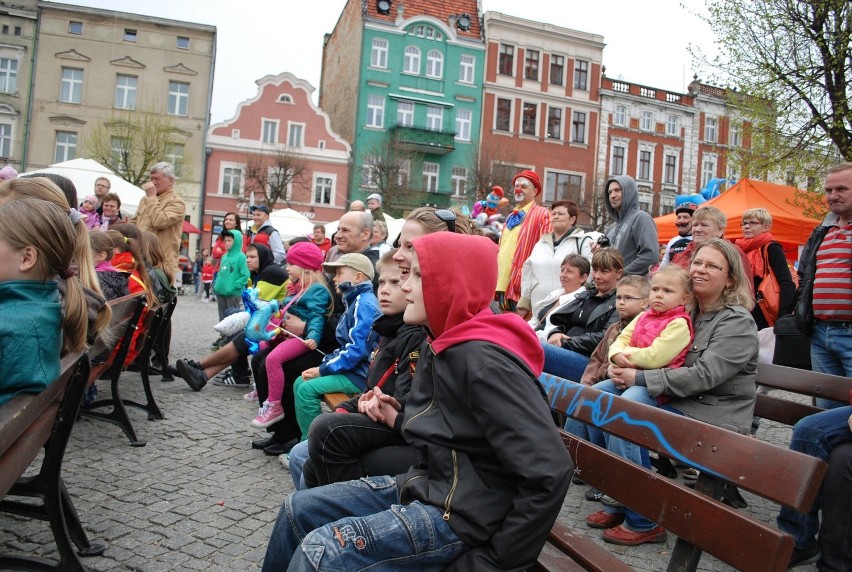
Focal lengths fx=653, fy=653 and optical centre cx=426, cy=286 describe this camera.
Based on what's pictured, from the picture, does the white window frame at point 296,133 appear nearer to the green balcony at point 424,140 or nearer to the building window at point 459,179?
the green balcony at point 424,140

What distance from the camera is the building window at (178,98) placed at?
38000mm

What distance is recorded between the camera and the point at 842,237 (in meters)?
4.11

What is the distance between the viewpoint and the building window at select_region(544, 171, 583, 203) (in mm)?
41362

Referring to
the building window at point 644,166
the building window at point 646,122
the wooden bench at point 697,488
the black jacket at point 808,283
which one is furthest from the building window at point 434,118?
the wooden bench at point 697,488

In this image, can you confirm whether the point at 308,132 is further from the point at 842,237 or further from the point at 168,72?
the point at 842,237

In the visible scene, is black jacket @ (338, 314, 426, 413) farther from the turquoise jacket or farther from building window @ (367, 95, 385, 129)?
building window @ (367, 95, 385, 129)

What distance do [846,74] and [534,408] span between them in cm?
1298

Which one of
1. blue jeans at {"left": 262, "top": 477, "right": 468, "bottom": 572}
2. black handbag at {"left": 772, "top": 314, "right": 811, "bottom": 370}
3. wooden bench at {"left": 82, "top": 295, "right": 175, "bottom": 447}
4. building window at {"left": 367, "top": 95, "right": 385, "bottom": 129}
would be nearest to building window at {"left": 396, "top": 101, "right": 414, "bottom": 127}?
building window at {"left": 367, "top": 95, "right": 385, "bottom": 129}

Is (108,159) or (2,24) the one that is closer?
(108,159)

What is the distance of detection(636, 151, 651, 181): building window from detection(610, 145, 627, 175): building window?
1.22m

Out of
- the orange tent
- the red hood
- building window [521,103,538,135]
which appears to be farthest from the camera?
building window [521,103,538,135]

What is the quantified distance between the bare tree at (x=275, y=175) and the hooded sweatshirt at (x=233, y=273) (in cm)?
2819

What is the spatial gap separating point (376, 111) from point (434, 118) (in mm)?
3648

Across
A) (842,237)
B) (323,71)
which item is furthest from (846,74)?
(323,71)
